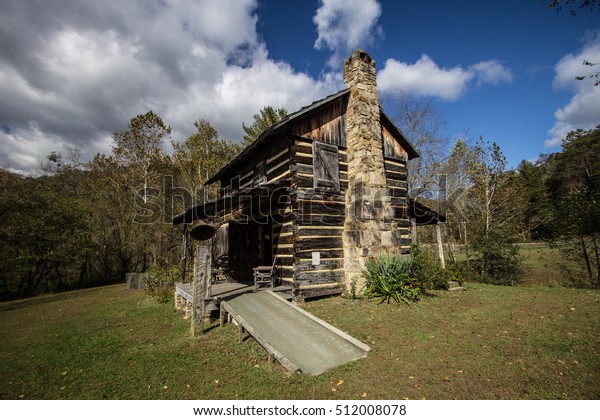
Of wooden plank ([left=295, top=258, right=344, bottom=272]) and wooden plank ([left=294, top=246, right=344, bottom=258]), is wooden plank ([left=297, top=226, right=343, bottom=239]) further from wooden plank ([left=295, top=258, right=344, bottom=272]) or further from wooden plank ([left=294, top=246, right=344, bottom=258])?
wooden plank ([left=295, top=258, right=344, bottom=272])

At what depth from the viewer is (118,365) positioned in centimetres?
536

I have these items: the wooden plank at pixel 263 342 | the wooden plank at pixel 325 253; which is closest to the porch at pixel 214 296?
the wooden plank at pixel 263 342

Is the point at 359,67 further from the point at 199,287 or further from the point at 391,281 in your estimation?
the point at 199,287

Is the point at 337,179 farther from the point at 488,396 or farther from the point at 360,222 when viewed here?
the point at 488,396

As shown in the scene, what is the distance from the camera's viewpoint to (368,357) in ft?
15.9

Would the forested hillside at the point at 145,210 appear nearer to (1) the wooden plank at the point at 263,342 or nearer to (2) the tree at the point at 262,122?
(2) the tree at the point at 262,122

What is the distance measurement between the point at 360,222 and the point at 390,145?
5.07 metres

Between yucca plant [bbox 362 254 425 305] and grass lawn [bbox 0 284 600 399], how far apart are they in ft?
1.69

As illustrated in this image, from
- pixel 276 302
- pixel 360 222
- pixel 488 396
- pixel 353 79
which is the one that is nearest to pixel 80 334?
pixel 276 302

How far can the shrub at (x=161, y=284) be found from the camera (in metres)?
12.1

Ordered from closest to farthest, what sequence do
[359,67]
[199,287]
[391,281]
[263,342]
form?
1. [263,342]
2. [199,287]
3. [391,281]
4. [359,67]

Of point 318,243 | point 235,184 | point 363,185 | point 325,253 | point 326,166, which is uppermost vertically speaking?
point 235,184

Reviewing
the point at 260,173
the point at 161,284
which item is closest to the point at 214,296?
the point at 260,173

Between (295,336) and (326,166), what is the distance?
20.7 feet
